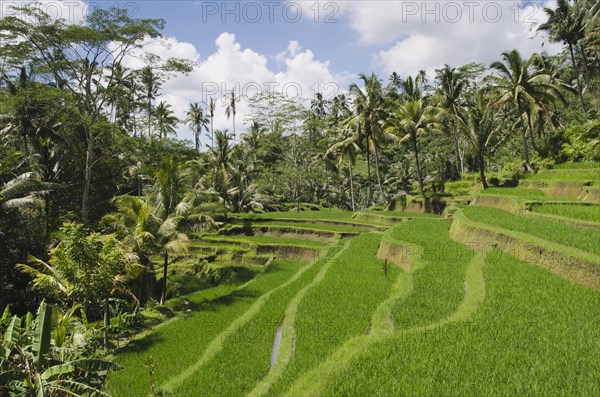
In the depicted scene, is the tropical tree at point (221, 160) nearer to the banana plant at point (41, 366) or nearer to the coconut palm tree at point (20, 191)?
the coconut palm tree at point (20, 191)

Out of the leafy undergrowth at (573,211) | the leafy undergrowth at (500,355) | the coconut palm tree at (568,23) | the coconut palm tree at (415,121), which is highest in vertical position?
the coconut palm tree at (568,23)

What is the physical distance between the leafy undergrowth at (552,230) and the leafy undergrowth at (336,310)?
417 cm

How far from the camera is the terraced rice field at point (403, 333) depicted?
5.61 meters

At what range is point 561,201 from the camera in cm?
1556

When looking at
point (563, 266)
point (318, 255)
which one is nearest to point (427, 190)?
point (318, 255)

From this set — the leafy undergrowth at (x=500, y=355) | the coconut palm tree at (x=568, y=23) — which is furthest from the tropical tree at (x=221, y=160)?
the leafy undergrowth at (x=500, y=355)

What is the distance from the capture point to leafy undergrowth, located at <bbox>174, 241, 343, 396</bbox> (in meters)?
7.25

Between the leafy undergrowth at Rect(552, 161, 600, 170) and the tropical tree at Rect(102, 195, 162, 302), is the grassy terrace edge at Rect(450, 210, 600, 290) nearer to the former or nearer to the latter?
the leafy undergrowth at Rect(552, 161, 600, 170)

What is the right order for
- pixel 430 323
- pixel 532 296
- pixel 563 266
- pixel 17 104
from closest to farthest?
pixel 430 323
pixel 532 296
pixel 563 266
pixel 17 104

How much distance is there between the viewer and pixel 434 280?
10.8m

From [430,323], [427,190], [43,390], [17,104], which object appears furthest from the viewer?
[427,190]

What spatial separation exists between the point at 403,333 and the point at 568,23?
1116 inches

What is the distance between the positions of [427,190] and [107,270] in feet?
92.6

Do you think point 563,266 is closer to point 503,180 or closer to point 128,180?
point 503,180
